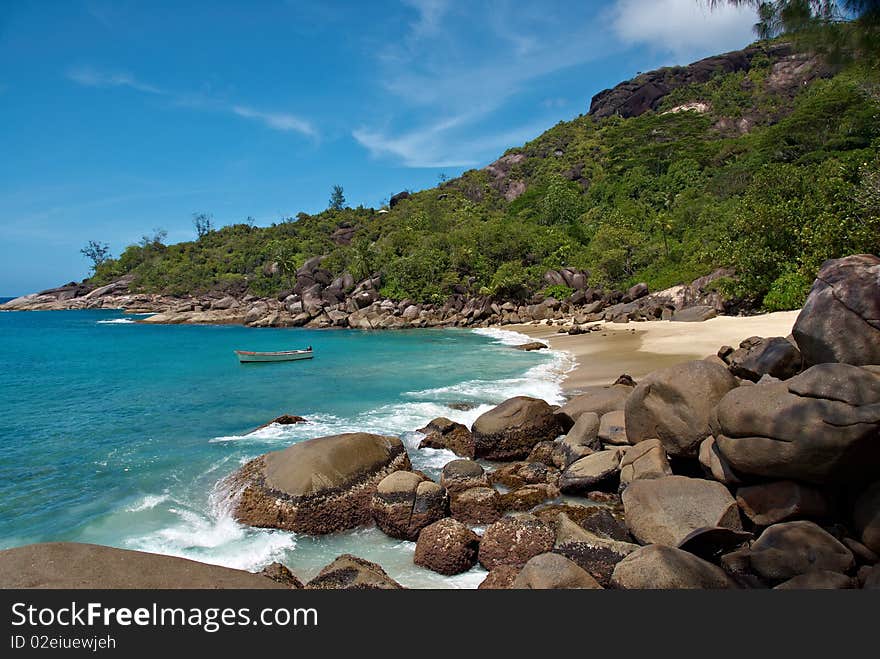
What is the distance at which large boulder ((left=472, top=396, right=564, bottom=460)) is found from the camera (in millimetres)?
11617

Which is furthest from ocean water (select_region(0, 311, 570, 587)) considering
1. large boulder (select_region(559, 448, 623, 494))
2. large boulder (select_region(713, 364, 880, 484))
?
large boulder (select_region(713, 364, 880, 484))

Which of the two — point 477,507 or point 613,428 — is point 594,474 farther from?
point 477,507

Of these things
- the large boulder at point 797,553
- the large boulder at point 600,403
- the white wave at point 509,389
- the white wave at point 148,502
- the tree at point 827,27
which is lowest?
the white wave at point 509,389

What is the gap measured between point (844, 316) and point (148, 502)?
13624 millimetres

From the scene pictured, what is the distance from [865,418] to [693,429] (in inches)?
110

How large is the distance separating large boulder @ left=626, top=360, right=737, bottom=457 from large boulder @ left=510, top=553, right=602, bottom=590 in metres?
4.43

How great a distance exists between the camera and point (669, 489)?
722 cm

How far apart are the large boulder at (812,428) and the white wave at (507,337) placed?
2577cm

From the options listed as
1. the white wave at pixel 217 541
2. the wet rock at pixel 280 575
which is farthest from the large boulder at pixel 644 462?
the white wave at pixel 217 541

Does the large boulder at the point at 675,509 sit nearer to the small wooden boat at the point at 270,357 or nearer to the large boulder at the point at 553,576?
the large boulder at the point at 553,576

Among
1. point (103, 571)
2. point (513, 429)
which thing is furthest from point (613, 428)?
point (103, 571)

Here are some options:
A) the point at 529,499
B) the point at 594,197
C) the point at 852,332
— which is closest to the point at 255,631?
the point at 529,499

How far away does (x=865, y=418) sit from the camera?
5.91 metres

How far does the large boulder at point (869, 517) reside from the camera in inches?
224
